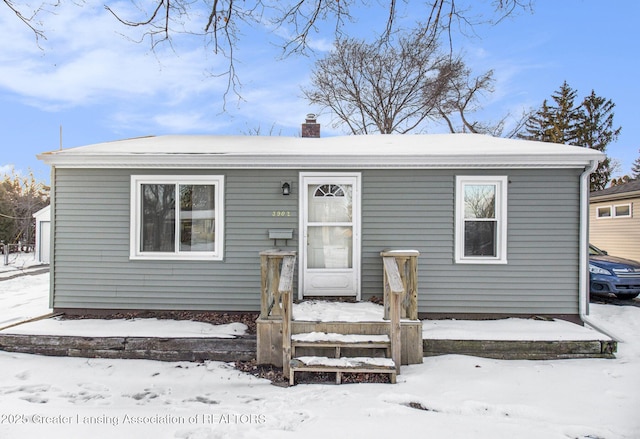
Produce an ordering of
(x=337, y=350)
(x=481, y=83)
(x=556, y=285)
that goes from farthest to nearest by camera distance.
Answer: (x=481, y=83), (x=556, y=285), (x=337, y=350)

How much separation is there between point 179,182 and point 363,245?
123 inches

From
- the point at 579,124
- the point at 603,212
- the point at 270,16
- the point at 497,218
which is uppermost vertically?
the point at 579,124

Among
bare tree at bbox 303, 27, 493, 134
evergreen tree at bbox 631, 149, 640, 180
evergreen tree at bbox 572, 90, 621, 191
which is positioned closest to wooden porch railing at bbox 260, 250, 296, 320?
bare tree at bbox 303, 27, 493, 134

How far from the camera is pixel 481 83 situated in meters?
17.3

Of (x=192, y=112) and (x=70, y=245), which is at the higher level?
(x=192, y=112)

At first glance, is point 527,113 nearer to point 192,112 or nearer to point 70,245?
point 192,112

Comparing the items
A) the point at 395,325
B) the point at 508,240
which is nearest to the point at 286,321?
the point at 395,325

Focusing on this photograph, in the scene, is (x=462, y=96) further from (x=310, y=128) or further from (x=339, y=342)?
(x=339, y=342)

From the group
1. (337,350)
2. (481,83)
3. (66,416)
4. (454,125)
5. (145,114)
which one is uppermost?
(481,83)

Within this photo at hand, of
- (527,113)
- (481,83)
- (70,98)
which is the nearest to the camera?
(70,98)

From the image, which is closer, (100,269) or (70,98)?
(100,269)

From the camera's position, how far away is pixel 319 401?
3279mm

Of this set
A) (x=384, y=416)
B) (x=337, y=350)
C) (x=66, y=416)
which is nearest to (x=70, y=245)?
(x=66, y=416)

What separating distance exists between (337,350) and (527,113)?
2032cm
